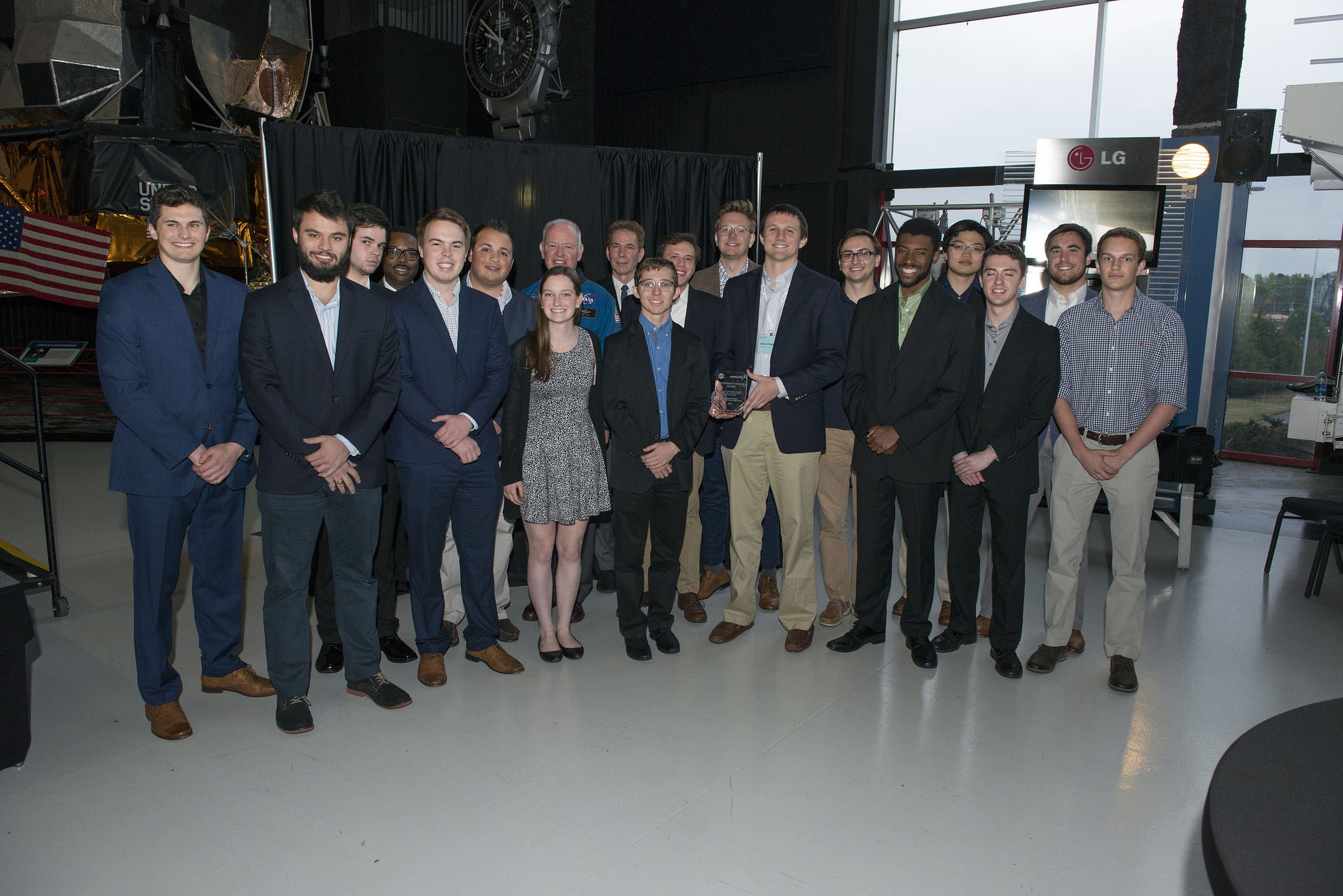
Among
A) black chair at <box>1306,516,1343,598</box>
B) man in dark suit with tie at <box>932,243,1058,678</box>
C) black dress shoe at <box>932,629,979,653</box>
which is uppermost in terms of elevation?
man in dark suit with tie at <box>932,243,1058,678</box>

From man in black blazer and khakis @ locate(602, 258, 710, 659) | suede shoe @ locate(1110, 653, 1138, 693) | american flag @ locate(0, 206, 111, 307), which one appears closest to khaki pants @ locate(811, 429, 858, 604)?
man in black blazer and khakis @ locate(602, 258, 710, 659)

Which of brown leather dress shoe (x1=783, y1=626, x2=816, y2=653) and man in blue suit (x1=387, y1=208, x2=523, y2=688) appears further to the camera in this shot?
brown leather dress shoe (x1=783, y1=626, x2=816, y2=653)

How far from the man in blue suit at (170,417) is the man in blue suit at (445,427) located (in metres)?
0.57

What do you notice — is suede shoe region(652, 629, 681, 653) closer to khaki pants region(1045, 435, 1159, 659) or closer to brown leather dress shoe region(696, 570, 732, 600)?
brown leather dress shoe region(696, 570, 732, 600)

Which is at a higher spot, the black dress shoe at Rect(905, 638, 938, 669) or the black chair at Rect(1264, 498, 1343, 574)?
the black chair at Rect(1264, 498, 1343, 574)

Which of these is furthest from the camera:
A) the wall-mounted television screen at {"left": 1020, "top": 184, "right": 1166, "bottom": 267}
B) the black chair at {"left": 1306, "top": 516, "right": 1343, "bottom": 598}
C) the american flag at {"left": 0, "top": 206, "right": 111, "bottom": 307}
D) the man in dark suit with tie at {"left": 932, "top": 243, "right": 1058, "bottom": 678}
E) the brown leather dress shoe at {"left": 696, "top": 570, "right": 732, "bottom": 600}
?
the american flag at {"left": 0, "top": 206, "right": 111, "bottom": 307}

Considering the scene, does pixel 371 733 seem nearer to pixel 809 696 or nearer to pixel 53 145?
pixel 809 696

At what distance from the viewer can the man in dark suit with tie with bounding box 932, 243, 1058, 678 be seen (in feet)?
11.1

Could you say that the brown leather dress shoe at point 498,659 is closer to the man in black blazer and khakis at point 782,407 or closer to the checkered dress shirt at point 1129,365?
the man in black blazer and khakis at point 782,407

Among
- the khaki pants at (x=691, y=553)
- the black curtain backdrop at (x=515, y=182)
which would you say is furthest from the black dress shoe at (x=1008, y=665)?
the black curtain backdrop at (x=515, y=182)

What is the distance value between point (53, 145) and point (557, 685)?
937 cm

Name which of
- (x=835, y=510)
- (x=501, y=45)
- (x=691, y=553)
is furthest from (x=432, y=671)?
(x=501, y=45)

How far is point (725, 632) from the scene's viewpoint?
12.4 ft

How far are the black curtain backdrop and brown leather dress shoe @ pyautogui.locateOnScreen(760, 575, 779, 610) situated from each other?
9.20 feet
